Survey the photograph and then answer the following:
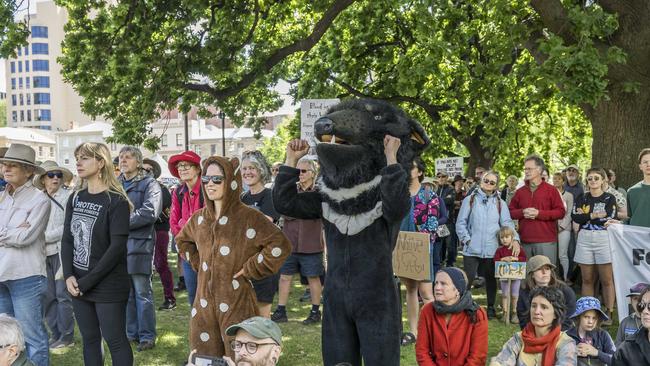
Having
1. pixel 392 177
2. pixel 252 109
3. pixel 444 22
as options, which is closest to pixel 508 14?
pixel 444 22

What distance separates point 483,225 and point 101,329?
505cm

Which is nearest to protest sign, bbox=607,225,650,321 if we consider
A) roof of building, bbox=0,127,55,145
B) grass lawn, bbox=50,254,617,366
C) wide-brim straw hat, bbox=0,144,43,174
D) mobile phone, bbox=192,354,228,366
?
grass lawn, bbox=50,254,617,366

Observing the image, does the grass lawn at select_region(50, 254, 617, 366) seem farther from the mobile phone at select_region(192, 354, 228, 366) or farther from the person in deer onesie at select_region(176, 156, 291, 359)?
the mobile phone at select_region(192, 354, 228, 366)

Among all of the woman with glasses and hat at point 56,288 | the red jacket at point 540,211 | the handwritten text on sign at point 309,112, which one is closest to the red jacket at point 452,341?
the handwritten text on sign at point 309,112

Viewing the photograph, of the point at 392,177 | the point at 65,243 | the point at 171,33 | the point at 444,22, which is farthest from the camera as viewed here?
the point at 444,22

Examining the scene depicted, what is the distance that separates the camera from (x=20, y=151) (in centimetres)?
523

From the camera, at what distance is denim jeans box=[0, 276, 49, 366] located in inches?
201

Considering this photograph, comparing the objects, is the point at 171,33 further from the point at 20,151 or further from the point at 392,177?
the point at 392,177

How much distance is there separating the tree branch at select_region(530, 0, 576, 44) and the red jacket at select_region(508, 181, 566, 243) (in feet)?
8.27

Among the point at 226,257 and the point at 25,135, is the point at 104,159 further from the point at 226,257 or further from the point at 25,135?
the point at 25,135

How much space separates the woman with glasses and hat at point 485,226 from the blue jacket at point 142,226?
156 inches

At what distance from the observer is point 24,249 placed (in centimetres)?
512

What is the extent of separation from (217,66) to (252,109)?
6.53 m

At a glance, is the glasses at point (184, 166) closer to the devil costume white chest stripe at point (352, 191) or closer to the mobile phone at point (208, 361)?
the devil costume white chest stripe at point (352, 191)
